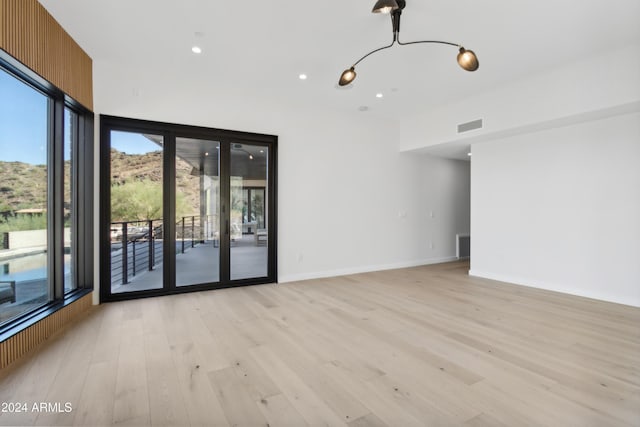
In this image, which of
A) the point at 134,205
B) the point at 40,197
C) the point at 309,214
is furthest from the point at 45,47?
the point at 309,214

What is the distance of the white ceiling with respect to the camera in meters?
2.89

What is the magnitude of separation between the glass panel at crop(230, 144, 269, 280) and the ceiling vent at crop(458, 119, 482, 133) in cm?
337

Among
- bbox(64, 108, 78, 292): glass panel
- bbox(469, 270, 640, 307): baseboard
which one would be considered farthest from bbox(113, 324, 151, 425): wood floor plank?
bbox(469, 270, 640, 307): baseboard

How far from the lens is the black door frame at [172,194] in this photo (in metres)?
3.99

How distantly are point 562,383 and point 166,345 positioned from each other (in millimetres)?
3142

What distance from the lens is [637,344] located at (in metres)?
2.80

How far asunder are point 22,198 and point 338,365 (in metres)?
3.10

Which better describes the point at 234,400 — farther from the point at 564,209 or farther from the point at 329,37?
the point at 564,209

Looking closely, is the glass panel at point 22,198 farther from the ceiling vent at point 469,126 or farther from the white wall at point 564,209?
the white wall at point 564,209

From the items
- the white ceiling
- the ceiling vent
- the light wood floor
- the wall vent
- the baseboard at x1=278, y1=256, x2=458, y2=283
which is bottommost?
the light wood floor

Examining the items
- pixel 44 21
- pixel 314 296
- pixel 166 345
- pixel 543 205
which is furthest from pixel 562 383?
pixel 44 21

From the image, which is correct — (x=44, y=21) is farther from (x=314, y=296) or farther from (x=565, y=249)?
(x=565, y=249)

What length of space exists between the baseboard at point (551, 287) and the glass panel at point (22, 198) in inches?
248

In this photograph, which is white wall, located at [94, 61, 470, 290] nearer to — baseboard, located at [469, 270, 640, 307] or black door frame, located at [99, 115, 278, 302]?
black door frame, located at [99, 115, 278, 302]
